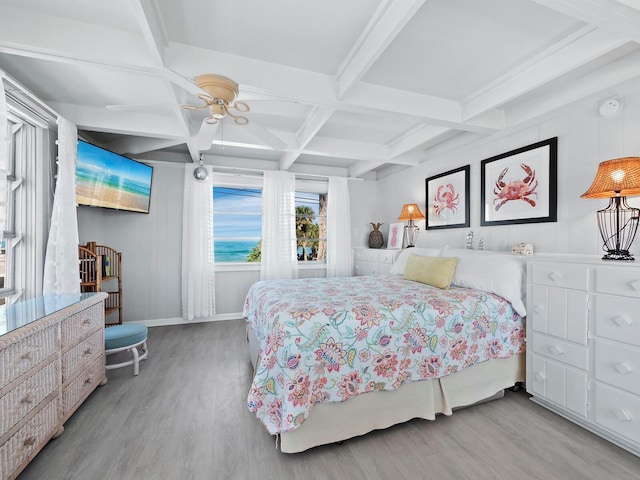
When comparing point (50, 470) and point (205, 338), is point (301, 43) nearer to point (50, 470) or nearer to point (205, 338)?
point (50, 470)

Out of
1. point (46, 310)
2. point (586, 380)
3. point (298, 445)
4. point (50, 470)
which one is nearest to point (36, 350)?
point (46, 310)

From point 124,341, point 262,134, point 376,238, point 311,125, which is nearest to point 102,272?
point 124,341

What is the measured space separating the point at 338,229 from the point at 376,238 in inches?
25.2

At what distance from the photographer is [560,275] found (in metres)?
2.04

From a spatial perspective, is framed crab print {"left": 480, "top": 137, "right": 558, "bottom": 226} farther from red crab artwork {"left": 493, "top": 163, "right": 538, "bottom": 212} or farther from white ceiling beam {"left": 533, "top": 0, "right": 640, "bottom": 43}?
white ceiling beam {"left": 533, "top": 0, "right": 640, "bottom": 43}

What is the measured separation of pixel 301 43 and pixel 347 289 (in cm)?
189

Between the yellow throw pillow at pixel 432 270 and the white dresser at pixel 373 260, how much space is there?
0.94m

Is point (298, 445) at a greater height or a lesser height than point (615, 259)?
lesser

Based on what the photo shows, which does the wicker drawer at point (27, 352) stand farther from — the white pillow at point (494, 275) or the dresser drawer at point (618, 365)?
the dresser drawer at point (618, 365)

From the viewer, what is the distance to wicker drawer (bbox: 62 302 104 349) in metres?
1.95

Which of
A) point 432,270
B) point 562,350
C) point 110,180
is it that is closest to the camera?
point 562,350

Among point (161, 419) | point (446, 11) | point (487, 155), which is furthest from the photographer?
point (487, 155)

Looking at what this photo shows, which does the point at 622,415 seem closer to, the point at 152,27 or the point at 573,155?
the point at 573,155

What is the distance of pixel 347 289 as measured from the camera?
8.48ft
